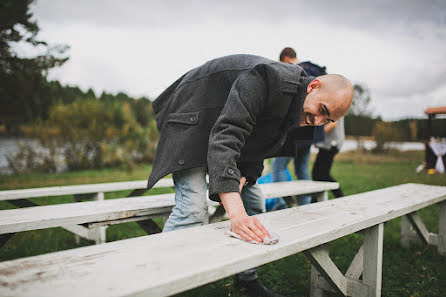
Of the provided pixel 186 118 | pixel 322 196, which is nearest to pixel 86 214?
pixel 186 118

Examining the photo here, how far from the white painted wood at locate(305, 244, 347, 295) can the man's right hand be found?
0.52 meters

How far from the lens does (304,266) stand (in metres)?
2.98

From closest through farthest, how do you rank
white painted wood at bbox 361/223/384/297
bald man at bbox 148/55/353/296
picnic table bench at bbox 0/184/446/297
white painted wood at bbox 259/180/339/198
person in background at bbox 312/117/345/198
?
picnic table bench at bbox 0/184/446/297, bald man at bbox 148/55/353/296, white painted wood at bbox 361/223/384/297, white painted wood at bbox 259/180/339/198, person in background at bbox 312/117/345/198

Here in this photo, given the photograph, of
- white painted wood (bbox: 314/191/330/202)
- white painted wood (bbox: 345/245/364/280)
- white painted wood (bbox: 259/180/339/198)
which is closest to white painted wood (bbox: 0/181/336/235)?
white painted wood (bbox: 259/180/339/198)

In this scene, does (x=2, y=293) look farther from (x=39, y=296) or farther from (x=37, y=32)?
(x=37, y=32)

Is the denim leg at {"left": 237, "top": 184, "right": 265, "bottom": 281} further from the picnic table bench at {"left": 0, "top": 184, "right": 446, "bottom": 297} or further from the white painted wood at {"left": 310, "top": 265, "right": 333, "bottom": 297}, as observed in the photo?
the white painted wood at {"left": 310, "top": 265, "right": 333, "bottom": 297}

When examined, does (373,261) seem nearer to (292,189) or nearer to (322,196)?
(292,189)

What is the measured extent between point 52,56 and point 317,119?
28.4 feet

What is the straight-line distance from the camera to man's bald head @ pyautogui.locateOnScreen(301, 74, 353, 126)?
5.49 feet

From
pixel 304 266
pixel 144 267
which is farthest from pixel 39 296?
pixel 304 266

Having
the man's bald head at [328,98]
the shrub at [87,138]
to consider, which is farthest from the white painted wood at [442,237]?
the shrub at [87,138]

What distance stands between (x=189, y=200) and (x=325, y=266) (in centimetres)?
93

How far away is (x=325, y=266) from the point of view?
189 centimetres

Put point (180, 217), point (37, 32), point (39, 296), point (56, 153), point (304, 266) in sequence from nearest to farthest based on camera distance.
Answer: point (39, 296) < point (180, 217) < point (304, 266) < point (37, 32) < point (56, 153)
